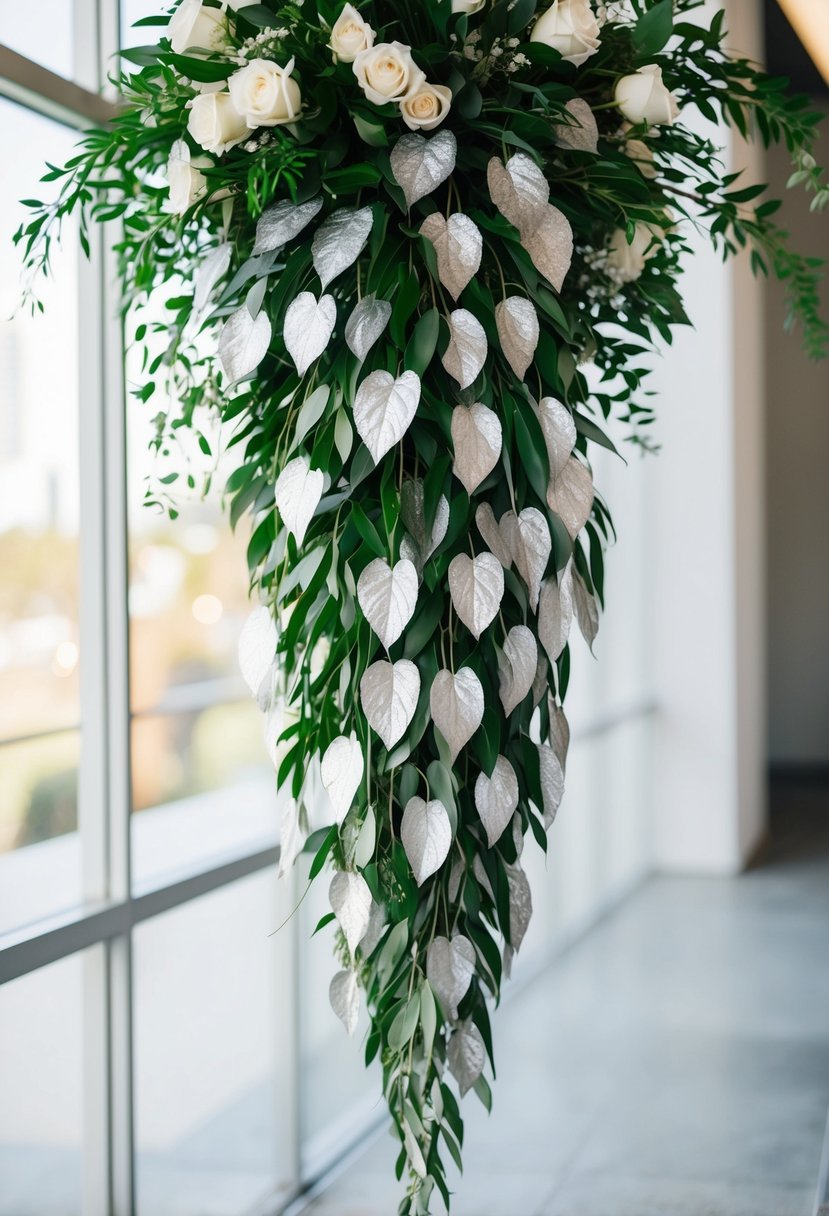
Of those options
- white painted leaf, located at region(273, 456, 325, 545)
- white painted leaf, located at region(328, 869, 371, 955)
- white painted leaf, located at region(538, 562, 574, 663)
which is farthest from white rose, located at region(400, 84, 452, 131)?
white painted leaf, located at region(328, 869, 371, 955)

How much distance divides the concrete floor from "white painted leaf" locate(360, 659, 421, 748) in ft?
5.50

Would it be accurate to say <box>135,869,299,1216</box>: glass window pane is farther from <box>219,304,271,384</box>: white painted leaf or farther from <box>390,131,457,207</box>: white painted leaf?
<box>390,131,457,207</box>: white painted leaf

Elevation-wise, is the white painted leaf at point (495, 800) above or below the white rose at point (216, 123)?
below

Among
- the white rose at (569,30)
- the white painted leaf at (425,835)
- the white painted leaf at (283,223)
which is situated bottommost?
the white painted leaf at (425,835)

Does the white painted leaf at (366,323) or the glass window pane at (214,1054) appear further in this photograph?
the glass window pane at (214,1054)

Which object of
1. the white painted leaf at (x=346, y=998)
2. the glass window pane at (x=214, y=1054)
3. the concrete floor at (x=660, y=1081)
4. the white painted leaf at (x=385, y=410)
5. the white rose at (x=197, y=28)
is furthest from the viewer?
the concrete floor at (x=660, y=1081)

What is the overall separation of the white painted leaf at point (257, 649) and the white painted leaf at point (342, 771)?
0.12 m

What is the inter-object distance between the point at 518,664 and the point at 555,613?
7 centimetres

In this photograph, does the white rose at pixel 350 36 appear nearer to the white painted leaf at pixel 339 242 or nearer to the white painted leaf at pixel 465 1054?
the white painted leaf at pixel 339 242

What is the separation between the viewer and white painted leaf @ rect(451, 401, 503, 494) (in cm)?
125

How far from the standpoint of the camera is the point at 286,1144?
2652mm

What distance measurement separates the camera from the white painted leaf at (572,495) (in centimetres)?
129

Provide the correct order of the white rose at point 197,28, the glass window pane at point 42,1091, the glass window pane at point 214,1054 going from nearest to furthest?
the white rose at point 197,28
the glass window pane at point 42,1091
the glass window pane at point 214,1054

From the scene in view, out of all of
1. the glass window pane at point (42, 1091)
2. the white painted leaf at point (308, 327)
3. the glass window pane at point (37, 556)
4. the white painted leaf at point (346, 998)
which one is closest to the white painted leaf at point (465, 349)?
the white painted leaf at point (308, 327)
